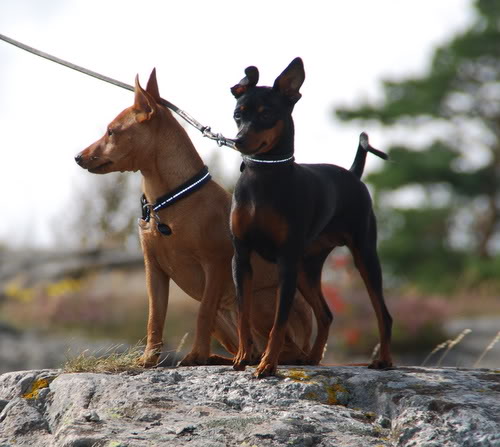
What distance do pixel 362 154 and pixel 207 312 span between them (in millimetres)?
1343

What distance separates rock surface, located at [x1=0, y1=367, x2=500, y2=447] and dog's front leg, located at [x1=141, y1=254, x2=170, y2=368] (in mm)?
292

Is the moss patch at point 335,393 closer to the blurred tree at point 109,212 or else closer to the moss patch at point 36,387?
the moss patch at point 36,387

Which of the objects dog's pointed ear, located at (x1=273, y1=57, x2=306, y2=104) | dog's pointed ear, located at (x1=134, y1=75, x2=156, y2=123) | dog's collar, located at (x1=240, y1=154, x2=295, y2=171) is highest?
dog's pointed ear, located at (x1=273, y1=57, x2=306, y2=104)

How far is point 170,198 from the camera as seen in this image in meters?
4.17

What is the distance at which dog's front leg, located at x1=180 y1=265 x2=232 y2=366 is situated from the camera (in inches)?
160

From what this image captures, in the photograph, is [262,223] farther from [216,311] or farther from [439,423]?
[439,423]

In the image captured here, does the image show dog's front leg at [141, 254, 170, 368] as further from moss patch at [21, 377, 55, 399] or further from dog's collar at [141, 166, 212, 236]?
moss patch at [21, 377, 55, 399]

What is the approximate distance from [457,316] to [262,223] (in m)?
16.6

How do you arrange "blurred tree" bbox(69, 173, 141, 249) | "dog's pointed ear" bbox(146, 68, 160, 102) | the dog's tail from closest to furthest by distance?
"dog's pointed ear" bbox(146, 68, 160, 102) → the dog's tail → "blurred tree" bbox(69, 173, 141, 249)

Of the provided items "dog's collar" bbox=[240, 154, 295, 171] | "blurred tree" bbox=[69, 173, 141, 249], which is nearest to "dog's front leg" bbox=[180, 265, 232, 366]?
"dog's collar" bbox=[240, 154, 295, 171]

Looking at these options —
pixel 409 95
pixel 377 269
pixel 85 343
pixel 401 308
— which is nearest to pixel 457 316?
pixel 401 308

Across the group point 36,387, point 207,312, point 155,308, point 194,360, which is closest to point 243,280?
point 207,312

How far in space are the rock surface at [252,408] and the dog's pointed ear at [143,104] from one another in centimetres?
137

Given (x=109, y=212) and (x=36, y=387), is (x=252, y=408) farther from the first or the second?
(x=109, y=212)
